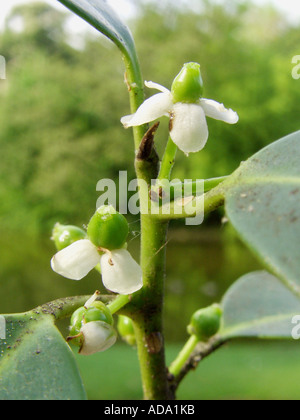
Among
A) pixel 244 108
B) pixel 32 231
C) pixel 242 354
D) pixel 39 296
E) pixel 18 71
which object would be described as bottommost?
pixel 242 354

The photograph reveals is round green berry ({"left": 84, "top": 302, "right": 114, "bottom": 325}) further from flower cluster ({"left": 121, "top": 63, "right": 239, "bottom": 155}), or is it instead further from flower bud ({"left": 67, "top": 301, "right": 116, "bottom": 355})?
flower cluster ({"left": 121, "top": 63, "right": 239, "bottom": 155})

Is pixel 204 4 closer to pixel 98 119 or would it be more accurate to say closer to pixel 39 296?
pixel 98 119

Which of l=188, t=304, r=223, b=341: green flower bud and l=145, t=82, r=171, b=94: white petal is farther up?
l=145, t=82, r=171, b=94: white petal

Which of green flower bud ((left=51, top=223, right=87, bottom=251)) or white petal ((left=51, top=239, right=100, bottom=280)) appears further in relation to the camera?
green flower bud ((left=51, top=223, right=87, bottom=251))

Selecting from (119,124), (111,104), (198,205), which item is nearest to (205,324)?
(198,205)

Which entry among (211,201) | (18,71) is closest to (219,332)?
(211,201)

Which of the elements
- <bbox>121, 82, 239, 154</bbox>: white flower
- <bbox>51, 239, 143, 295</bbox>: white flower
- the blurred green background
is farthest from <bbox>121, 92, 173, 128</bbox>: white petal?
the blurred green background
